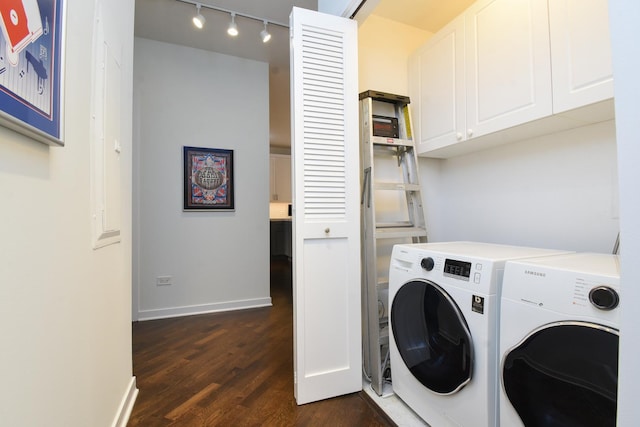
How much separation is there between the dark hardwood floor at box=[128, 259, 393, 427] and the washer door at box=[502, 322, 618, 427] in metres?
0.76

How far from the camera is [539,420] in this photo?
0.92 meters

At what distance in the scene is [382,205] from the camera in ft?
6.78

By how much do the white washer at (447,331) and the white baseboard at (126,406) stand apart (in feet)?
4.58

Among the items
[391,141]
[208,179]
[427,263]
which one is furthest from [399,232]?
[208,179]

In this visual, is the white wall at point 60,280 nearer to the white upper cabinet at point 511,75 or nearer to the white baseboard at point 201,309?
the white baseboard at point 201,309

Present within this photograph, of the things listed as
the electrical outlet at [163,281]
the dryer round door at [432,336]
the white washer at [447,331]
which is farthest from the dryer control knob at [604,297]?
the electrical outlet at [163,281]

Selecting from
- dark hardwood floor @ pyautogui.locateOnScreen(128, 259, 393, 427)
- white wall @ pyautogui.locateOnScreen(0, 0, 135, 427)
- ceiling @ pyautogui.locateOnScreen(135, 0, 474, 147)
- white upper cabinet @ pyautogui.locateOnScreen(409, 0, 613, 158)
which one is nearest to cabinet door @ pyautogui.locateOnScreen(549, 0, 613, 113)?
white upper cabinet @ pyautogui.locateOnScreen(409, 0, 613, 158)

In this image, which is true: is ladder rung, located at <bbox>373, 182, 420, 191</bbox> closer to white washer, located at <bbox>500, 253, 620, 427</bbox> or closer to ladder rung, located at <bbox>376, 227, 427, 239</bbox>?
ladder rung, located at <bbox>376, 227, 427, 239</bbox>

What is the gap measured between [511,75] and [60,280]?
2.10 m

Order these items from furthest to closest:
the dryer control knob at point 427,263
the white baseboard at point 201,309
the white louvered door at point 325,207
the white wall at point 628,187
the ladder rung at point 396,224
A: the white baseboard at point 201,309 → the ladder rung at point 396,224 → the white louvered door at point 325,207 → the dryer control knob at point 427,263 → the white wall at point 628,187

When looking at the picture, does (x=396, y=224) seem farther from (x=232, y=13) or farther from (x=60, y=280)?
(x=232, y=13)

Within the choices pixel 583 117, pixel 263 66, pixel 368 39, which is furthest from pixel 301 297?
pixel 263 66

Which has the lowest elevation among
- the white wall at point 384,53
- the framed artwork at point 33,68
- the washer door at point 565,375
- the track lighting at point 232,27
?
the washer door at point 565,375

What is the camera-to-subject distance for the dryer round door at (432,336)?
1161 mm
